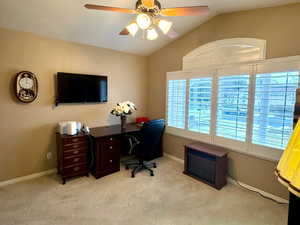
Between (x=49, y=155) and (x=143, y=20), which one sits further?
(x=49, y=155)

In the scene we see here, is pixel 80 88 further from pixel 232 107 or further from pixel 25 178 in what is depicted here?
pixel 232 107

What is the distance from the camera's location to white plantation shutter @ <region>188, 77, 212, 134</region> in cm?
312

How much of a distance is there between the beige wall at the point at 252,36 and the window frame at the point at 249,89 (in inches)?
4.6

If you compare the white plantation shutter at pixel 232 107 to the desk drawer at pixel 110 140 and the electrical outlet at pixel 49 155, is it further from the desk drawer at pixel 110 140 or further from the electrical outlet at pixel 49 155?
the electrical outlet at pixel 49 155

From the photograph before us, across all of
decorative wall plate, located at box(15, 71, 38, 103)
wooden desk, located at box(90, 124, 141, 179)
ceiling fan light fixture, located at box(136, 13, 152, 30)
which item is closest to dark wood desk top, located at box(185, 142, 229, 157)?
wooden desk, located at box(90, 124, 141, 179)

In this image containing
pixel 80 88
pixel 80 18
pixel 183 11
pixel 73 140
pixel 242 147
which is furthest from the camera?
pixel 80 88

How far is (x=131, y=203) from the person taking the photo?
2.33 metres

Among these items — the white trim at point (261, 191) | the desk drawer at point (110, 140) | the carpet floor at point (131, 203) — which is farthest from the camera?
the desk drawer at point (110, 140)

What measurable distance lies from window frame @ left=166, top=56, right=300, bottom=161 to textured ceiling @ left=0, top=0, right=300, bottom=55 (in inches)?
31.0

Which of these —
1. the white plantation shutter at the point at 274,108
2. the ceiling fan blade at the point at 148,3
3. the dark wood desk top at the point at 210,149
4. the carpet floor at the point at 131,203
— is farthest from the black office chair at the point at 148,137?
the ceiling fan blade at the point at 148,3

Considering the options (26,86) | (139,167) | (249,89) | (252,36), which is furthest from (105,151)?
(252,36)

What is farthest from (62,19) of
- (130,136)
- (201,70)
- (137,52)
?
(201,70)

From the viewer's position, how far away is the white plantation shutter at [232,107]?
2646mm

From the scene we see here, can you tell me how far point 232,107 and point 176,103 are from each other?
3.91 ft
